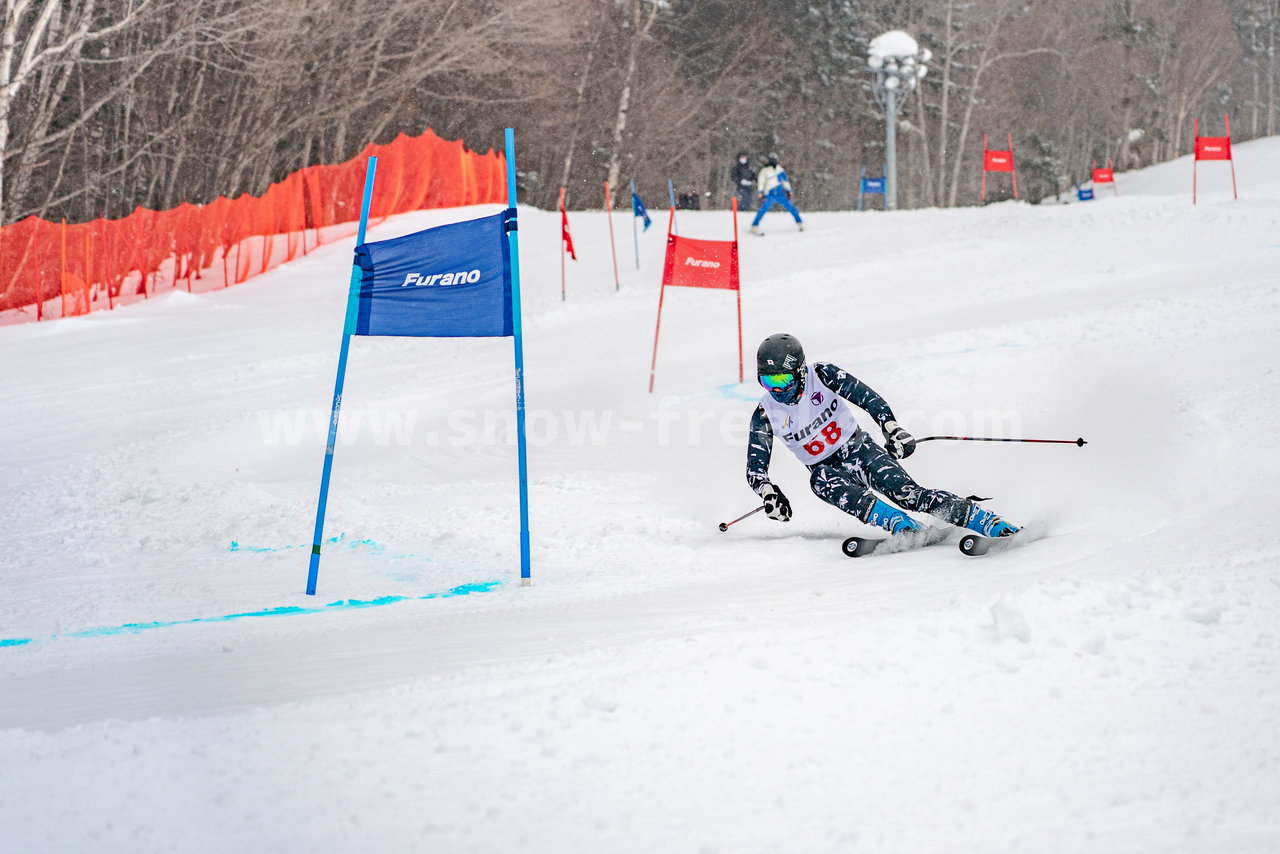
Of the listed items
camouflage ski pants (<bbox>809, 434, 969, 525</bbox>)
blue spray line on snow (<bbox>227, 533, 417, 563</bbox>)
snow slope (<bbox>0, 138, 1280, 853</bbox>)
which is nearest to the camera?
snow slope (<bbox>0, 138, 1280, 853</bbox>)

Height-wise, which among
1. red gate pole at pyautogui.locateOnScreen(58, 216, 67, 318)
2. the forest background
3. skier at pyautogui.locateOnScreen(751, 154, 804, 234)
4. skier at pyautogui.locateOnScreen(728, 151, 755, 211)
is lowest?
red gate pole at pyautogui.locateOnScreen(58, 216, 67, 318)

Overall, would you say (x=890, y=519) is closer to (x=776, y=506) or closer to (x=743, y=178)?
(x=776, y=506)

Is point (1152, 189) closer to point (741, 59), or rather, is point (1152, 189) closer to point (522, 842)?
point (741, 59)

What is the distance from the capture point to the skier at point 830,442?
6695 mm

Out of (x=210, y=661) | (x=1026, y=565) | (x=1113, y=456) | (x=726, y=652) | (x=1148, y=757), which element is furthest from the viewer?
(x=1113, y=456)

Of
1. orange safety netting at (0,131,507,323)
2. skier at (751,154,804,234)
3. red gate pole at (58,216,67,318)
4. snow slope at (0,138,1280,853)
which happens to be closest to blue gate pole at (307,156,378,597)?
snow slope at (0,138,1280,853)

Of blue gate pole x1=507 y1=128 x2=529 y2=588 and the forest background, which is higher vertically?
the forest background

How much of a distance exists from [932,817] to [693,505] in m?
5.58

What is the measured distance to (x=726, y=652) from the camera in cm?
408

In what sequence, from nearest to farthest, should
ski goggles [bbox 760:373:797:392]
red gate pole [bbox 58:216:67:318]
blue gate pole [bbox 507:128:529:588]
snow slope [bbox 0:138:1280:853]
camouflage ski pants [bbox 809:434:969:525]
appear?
snow slope [bbox 0:138:1280:853], blue gate pole [bbox 507:128:529:588], camouflage ski pants [bbox 809:434:969:525], ski goggles [bbox 760:373:797:392], red gate pole [bbox 58:216:67:318]

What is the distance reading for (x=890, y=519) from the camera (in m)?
6.51

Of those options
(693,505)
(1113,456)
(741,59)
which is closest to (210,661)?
(693,505)

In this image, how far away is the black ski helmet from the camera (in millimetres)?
6902

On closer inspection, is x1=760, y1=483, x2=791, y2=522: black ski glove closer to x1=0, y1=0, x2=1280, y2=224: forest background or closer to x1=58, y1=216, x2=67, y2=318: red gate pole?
x1=58, y1=216, x2=67, y2=318: red gate pole
